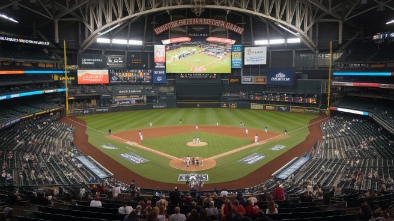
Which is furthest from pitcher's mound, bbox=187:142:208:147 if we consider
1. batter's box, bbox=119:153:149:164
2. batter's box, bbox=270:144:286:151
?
batter's box, bbox=270:144:286:151

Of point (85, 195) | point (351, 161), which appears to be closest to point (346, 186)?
point (351, 161)

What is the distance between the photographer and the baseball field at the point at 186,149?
2838cm

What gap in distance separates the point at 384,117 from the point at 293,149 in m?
12.2

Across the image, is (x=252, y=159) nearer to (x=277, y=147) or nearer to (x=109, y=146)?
(x=277, y=147)

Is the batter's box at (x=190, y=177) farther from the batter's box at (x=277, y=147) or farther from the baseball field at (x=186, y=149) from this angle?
the batter's box at (x=277, y=147)

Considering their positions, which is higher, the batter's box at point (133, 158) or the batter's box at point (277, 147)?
the batter's box at point (277, 147)

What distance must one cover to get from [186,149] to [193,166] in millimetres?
5827

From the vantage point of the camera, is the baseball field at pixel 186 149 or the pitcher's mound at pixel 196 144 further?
the pitcher's mound at pixel 196 144

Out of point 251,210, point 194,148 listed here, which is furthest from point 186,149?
point 251,210

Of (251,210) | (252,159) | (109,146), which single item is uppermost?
(251,210)

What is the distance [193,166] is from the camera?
3016cm

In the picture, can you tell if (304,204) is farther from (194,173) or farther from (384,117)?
(384,117)

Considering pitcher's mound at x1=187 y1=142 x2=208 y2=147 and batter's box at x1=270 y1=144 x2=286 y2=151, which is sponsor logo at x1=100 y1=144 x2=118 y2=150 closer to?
pitcher's mound at x1=187 y1=142 x2=208 y2=147

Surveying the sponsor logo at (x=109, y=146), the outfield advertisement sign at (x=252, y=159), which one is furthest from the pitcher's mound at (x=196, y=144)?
the sponsor logo at (x=109, y=146)
